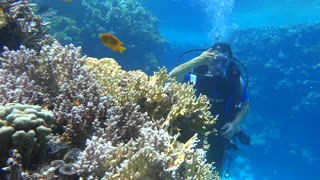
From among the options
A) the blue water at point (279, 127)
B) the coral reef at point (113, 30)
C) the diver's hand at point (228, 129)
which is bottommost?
the diver's hand at point (228, 129)

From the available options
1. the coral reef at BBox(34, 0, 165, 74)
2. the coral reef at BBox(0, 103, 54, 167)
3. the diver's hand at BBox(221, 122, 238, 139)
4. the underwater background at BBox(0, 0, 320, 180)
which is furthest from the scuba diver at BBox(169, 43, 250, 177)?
the coral reef at BBox(34, 0, 165, 74)

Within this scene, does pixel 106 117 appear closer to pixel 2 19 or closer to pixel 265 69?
pixel 2 19

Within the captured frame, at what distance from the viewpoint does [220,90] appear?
704 cm

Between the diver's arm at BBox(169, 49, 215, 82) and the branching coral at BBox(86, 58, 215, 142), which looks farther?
the diver's arm at BBox(169, 49, 215, 82)

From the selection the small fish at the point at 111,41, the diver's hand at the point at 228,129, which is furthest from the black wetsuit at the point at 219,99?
the small fish at the point at 111,41

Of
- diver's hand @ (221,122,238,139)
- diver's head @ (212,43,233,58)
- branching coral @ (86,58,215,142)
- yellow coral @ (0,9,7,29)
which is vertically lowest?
branching coral @ (86,58,215,142)

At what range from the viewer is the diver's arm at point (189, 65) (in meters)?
6.46

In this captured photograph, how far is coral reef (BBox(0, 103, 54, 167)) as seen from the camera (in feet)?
8.18

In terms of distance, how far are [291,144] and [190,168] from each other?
19.7 m

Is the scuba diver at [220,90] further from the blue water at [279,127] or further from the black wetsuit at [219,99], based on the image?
the blue water at [279,127]

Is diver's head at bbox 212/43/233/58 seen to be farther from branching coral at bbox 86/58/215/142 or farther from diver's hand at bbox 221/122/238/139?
branching coral at bbox 86/58/215/142

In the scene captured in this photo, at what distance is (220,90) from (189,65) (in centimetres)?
109

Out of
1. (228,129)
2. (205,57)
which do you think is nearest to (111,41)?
(205,57)

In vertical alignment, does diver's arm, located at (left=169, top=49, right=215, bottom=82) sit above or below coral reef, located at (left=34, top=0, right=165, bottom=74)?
below
